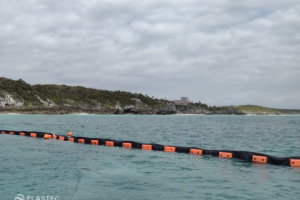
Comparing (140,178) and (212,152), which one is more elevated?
(212,152)

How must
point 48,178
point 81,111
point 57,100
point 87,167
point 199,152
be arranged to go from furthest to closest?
point 57,100, point 81,111, point 199,152, point 87,167, point 48,178

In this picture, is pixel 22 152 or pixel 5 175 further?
pixel 22 152

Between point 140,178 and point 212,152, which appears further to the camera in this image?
point 212,152

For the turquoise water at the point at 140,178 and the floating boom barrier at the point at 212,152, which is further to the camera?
the floating boom barrier at the point at 212,152

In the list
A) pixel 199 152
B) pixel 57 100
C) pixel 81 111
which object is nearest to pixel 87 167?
pixel 199 152

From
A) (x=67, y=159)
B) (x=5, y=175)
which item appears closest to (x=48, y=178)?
(x=5, y=175)

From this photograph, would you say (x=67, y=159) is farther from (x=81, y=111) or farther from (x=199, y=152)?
(x=81, y=111)

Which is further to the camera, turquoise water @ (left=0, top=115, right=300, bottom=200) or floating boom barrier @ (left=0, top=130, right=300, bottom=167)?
floating boom barrier @ (left=0, top=130, right=300, bottom=167)

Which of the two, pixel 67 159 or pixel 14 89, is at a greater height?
pixel 14 89

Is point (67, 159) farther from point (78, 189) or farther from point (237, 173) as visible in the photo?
point (237, 173)

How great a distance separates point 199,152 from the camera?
2236 centimetres

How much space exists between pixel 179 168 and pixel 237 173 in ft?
10.6

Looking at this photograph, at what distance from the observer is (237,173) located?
1553 cm

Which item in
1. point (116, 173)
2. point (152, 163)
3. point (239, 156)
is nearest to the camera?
point (116, 173)
